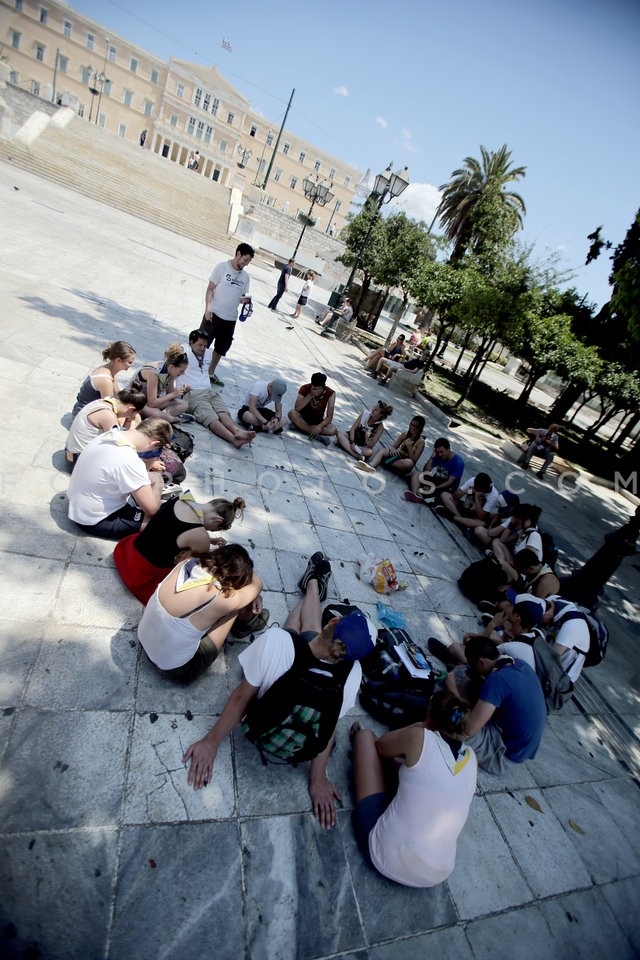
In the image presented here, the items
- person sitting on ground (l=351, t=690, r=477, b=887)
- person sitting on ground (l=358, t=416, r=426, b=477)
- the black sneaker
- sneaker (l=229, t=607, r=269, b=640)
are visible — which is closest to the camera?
person sitting on ground (l=351, t=690, r=477, b=887)

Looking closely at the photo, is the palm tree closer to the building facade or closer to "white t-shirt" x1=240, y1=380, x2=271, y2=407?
"white t-shirt" x1=240, y1=380, x2=271, y2=407

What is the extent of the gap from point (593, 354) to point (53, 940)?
51.0 feet

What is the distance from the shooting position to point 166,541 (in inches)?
122

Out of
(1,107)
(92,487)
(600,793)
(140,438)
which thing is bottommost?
(600,793)

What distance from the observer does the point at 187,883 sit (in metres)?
2.14

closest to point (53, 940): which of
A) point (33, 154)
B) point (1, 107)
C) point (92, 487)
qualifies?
point (92, 487)

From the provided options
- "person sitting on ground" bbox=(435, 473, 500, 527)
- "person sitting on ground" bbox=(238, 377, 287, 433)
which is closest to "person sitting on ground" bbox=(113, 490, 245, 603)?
"person sitting on ground" bbox=(238, 377, 287, 433)

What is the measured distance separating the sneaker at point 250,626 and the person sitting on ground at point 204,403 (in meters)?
2.88

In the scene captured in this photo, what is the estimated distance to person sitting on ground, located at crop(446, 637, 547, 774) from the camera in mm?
3184

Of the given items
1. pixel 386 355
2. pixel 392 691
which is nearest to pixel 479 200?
pixel 386 355

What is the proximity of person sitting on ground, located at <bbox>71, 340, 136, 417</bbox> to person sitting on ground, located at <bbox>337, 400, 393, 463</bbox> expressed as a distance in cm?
380

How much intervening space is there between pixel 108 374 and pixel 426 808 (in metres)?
4.35

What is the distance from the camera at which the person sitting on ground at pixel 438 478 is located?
7.05 m

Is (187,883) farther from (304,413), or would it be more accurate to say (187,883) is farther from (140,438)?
(304,413)
